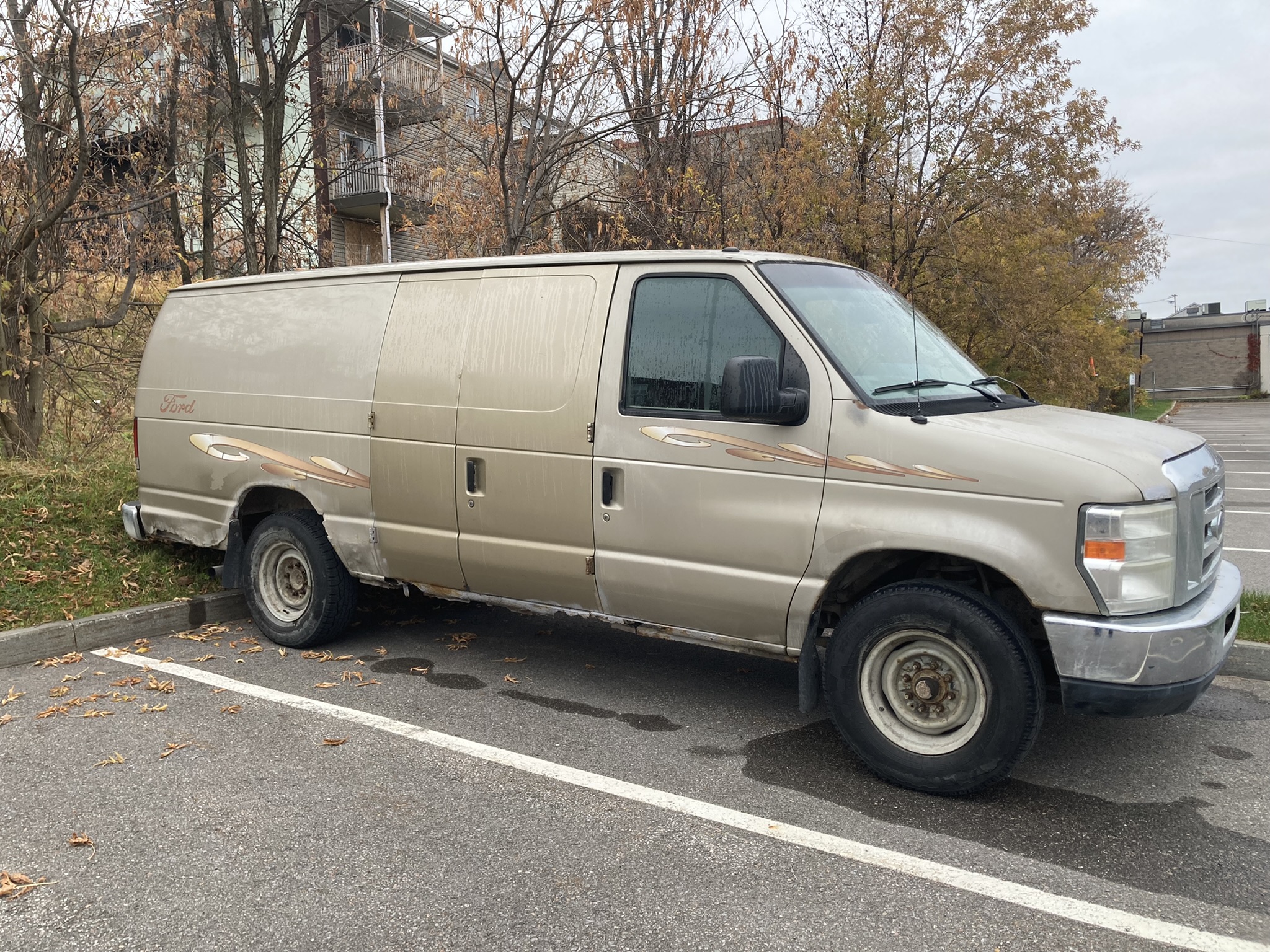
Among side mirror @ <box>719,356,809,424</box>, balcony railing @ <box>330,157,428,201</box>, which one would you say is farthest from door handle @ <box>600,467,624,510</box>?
balcony railing @ <box>330,157,428,201</box>

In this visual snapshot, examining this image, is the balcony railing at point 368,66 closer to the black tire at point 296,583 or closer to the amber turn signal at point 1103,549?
the black tire at point 296,583

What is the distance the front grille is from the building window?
5.53ft

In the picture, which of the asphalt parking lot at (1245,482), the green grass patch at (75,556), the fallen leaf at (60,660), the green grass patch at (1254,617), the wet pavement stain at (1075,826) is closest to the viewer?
the wet pavement stain at (1075,826)

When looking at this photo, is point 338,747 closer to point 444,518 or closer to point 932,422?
point 444,518

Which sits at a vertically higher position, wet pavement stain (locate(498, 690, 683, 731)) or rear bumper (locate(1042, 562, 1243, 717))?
rear bumper (locate(1042, 562, 1243, 717))

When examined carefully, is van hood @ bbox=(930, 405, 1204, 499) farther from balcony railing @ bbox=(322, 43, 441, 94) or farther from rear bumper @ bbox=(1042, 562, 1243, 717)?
balcony railing @ bbox=(322, 43, 441, 94)

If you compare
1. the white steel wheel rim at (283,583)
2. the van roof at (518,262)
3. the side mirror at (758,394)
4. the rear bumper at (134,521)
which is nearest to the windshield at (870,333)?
the van roof at (518,262)

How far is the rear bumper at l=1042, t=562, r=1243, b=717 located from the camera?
139 inches

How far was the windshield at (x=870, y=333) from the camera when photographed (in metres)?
4.27

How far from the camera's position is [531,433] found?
4891 mm

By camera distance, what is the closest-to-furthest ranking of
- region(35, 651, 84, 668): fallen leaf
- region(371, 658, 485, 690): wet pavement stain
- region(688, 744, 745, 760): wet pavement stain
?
region(688, 744, 745, 760): wet pavement stain < region(371, 658, 485, 690): wet pavement stain < region(35, 651, 84, 668): fallen leaf

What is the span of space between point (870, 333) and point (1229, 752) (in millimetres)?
2480

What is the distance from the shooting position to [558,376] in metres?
4.84

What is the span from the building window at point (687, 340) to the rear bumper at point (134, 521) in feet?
13.4
